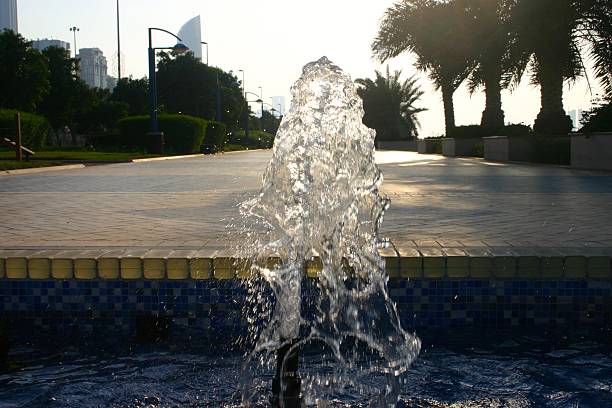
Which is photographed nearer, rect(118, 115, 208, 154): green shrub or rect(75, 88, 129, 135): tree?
rect(118, 115, 208, 154): green shrub

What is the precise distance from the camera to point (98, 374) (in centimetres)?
347

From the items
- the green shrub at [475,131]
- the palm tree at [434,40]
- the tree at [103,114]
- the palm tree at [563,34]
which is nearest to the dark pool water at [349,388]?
the palm tree at [563,34]

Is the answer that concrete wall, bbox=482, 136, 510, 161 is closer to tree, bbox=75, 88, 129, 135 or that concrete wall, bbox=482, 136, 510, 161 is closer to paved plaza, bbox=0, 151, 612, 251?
paved plaza, bbox=0, 151, 612, 251

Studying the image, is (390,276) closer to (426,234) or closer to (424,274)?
(424,274)

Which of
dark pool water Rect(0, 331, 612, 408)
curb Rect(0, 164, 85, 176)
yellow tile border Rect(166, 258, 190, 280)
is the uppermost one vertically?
curb Rect(0, 164, 85, 176)

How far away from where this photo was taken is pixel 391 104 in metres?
62.7

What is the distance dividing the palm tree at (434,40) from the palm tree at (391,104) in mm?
26417

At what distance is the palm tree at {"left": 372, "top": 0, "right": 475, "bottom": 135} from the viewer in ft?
89.8

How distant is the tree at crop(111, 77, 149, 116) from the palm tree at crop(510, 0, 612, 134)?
50.0m

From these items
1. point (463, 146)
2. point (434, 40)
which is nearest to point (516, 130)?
point (463, 146)

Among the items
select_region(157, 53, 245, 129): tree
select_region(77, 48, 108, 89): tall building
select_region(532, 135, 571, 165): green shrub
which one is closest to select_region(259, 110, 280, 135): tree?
select_region(157, 53, 245, 129): tree

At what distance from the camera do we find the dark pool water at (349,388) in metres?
3.13

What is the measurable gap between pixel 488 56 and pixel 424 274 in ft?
60.5

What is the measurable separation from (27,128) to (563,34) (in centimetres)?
1899
